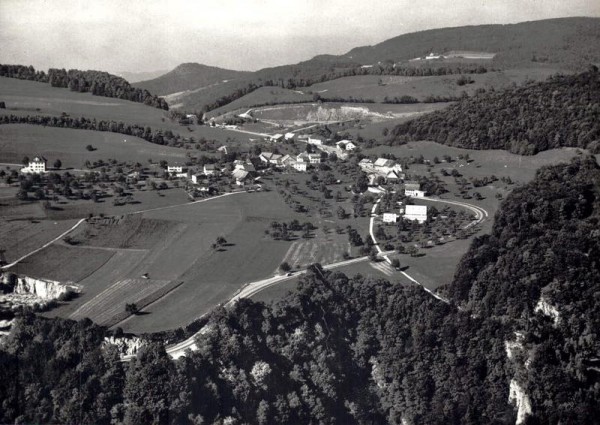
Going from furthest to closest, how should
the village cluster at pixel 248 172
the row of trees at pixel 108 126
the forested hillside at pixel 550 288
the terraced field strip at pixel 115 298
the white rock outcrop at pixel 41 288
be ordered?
1. the row of trees at pixel 108 126
2. the village cluster at pixel 248 172
3. the white rock outcrop at pixel 41 288
4. the terraced field strip at pixel 115 298
5. the forested hillside at pixel 550 288

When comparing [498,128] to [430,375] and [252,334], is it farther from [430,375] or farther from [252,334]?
[252,334]

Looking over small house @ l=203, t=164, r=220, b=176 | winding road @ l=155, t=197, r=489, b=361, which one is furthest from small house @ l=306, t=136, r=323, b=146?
winding road @ l=155, t=197, r=489, b=361

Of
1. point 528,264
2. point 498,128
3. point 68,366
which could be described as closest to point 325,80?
point 498,128

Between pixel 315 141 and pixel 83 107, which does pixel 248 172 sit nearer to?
pixel 315 141

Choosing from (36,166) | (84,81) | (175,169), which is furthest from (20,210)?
(84,81)

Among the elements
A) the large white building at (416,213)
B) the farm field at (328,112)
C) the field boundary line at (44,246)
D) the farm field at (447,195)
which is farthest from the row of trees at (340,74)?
the field boundary line at (44,246)

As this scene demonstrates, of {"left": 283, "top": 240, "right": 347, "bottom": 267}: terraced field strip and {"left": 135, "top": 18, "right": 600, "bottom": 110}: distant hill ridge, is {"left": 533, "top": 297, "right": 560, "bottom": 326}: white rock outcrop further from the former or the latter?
{"left": 135, "top": 18, "right": 600, "bottom": 110}: distant hill ridge

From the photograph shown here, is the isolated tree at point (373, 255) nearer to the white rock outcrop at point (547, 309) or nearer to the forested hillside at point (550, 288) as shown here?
the forested hillside at point (550, 288)
